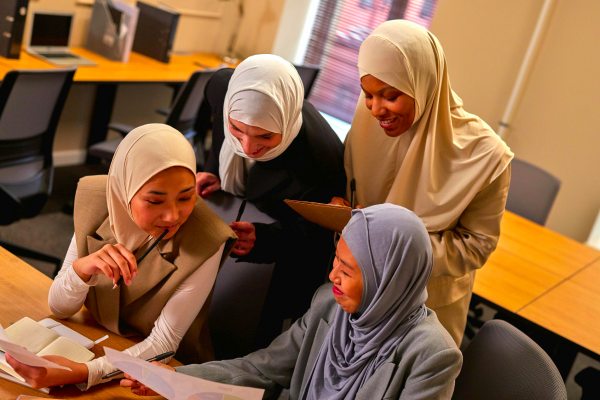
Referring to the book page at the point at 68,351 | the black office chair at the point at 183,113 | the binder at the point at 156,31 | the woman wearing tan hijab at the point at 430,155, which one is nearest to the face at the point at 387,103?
the woman wearing tan hijab at the point at 430,155

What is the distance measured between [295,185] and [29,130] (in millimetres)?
1589

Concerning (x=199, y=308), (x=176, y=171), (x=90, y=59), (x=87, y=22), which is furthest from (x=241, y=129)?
(x=87, y=22)

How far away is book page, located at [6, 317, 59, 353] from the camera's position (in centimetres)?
127

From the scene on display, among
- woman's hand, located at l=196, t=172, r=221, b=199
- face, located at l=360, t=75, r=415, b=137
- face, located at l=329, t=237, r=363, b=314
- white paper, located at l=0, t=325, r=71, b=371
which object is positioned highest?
face, located at l=360, t=75, r=415, b=137

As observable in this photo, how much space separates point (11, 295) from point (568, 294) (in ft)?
7.70

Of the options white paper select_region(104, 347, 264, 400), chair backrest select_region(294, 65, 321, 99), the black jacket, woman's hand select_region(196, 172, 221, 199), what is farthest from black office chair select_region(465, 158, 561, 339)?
white paper select_region(104, 347, 264, 400)

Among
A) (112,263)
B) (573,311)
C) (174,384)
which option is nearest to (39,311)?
(112,263)

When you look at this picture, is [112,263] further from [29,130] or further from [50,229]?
[50,229]

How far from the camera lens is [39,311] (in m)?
1.46

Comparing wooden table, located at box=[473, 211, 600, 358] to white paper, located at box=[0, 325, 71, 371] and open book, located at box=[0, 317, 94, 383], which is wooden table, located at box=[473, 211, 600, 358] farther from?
white paper, located at box=[0, 325, 71, 371]

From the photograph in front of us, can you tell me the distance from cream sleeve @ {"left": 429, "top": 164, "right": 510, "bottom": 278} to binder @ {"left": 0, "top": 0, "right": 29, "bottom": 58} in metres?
2.81

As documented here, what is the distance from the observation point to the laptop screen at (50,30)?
142 inches

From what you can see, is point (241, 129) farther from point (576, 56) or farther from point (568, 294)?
point (576, 56)

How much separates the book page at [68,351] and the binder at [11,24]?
2.60 meters
